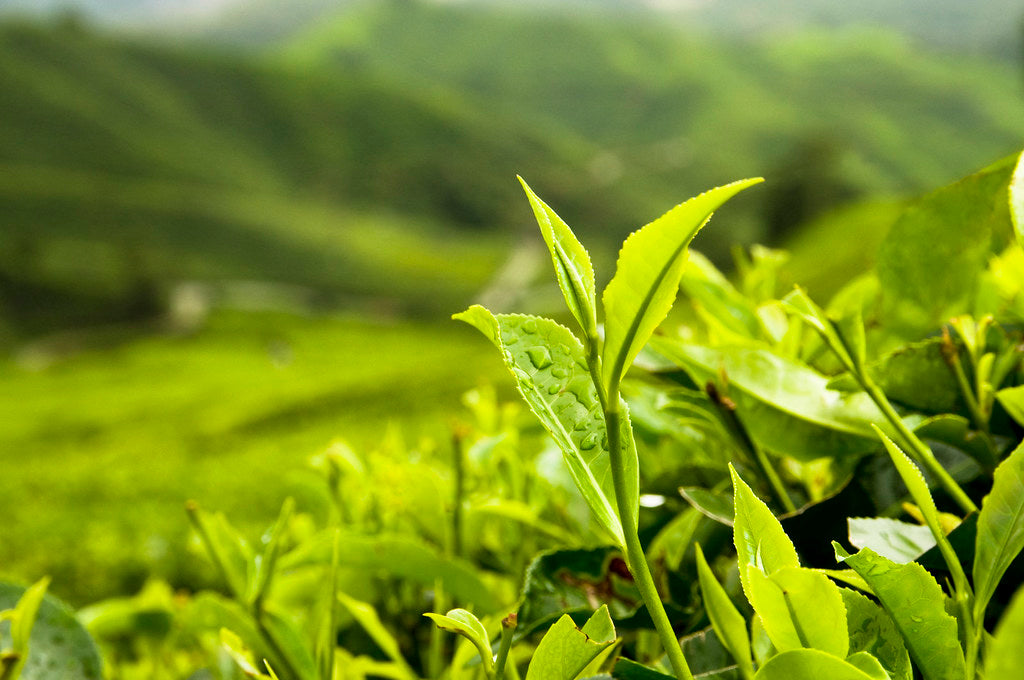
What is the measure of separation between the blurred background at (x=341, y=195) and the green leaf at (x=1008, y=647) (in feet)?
2.38

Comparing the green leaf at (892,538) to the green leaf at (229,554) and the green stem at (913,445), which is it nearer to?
the green stem at (913,445)

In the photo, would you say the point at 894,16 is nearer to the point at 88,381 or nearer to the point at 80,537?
the point at 88,381

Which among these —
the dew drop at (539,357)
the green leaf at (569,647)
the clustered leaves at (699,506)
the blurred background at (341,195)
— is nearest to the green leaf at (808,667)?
the clustered leaves at (699,506)

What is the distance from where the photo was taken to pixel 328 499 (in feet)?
3.43

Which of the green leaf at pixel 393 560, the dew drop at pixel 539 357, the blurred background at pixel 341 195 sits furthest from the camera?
the blurred background at pixel 341 195

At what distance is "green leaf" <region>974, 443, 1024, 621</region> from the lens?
1.48 ft

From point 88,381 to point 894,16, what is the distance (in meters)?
176

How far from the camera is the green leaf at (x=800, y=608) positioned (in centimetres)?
41

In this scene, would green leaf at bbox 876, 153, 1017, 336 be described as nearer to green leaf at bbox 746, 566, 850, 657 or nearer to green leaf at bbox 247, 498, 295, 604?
green leaf at bbox 746, 566, 850, 657

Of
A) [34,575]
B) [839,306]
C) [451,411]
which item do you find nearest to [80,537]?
[34,575]

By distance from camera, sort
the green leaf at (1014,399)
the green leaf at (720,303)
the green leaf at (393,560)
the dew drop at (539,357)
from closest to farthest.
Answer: the dew drop at (539,357) → the green leaf at (1014,399) → the green leaf at (393,560) → the green leaf at (720,303)

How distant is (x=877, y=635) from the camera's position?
500 mm

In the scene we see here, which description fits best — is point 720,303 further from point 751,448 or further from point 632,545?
point 632,545

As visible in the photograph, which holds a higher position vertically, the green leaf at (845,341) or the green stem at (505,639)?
the green leaf at (845,341)
